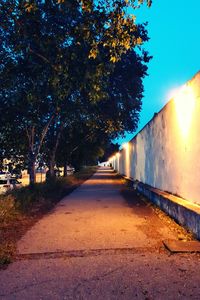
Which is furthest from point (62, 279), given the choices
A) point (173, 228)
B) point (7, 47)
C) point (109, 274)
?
point (7, 47)

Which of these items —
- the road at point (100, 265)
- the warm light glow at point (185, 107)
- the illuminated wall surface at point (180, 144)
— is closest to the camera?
the road at point (100, 265)

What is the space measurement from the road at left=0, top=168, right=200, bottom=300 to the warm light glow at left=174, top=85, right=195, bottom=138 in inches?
108

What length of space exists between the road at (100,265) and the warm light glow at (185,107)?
9.02ft

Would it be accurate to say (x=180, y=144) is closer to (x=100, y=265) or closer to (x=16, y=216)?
(x=16, y=216)

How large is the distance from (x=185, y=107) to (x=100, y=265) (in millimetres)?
5568

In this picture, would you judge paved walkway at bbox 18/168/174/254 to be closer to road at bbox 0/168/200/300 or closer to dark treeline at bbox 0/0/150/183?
road at bbox 0/168/200/300

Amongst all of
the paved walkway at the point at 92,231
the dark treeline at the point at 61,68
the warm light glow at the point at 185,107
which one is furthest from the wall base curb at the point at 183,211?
the dark treeline at the point at 61,68

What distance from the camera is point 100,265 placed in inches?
219

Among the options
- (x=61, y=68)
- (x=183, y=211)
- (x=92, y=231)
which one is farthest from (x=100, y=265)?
(x=61, y=68)

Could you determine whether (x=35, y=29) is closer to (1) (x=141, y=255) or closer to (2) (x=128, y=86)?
(1) (x=141, y=255)

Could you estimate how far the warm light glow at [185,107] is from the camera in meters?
9.04

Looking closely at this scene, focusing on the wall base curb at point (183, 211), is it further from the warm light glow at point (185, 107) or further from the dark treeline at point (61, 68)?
the dark treeline at point (61, 68)

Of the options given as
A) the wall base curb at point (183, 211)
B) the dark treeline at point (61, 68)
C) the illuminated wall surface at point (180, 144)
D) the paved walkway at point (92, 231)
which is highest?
the dark treeline at point (61, 68)

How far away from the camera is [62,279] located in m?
4.93
